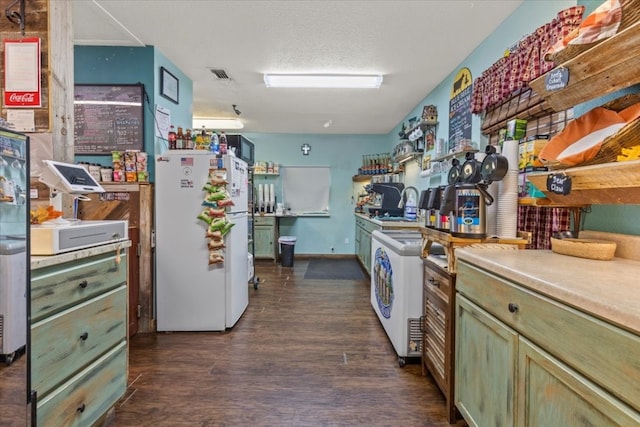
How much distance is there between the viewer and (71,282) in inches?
52.9

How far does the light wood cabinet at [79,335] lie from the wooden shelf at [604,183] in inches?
84.1

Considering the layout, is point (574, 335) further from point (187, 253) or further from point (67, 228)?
point (187, 253)

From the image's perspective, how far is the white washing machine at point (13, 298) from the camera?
1.09 m

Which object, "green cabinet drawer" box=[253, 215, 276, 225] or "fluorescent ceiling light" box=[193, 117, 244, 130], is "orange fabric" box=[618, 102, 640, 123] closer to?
"fluorescent ceiling light" box=[193, 117, 244, 130]

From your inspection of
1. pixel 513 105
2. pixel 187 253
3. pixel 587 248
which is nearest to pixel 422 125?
pixel 513 105

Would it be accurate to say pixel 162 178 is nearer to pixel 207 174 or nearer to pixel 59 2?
pixel 207 174

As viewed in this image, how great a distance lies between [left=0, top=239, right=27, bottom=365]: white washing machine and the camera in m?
1.09

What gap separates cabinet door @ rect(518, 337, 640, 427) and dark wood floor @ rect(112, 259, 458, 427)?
86 centimetres

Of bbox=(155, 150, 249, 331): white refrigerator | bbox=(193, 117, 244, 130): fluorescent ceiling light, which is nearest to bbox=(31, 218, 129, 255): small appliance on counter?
bbox=(155, 150, 249, 331): white refrigerator

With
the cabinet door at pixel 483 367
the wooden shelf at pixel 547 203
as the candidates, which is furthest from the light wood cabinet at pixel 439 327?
the wooden shelf at pixel 547 203

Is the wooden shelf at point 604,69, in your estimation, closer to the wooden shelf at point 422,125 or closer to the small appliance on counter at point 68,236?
the small appliance on counter at point 68,236

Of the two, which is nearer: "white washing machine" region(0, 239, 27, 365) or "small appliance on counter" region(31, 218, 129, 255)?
"white washing machine" region(0, 239, 27, 365)

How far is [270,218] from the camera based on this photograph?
6238 millimetres

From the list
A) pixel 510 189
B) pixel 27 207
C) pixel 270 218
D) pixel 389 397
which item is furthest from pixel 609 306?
pixel 270 218
